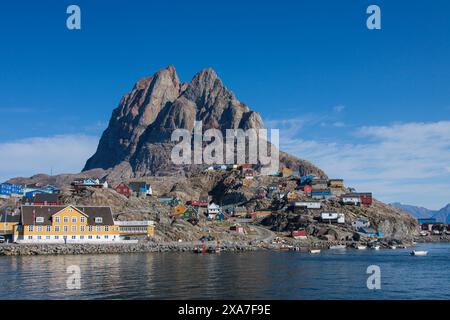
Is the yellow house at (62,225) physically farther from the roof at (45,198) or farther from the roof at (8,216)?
the roof at (45,198)

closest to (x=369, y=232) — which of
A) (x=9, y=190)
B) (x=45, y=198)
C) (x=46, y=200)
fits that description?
(x=46, y=200)

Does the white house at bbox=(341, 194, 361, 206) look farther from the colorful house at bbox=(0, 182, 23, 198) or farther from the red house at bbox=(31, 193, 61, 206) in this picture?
the colorful house at bbox=(0, 182, 23, 198)

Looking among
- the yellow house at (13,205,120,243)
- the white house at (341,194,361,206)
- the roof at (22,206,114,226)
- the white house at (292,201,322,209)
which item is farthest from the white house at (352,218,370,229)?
the yellow house at (13,205,120,243)

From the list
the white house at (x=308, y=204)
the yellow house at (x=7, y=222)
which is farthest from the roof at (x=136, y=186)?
the yellow house at (x=7, y=222)

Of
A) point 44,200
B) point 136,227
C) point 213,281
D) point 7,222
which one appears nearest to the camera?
point 213,281

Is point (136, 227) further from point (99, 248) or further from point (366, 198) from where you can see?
point (366, 198)

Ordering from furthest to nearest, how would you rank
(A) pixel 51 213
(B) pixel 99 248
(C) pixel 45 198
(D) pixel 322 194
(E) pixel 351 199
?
1. (D) pixel 322 194
2. (E) pixel 351 199
3. (C) pixel 45 198
4. (A) pixel 51 213
5. (B) pixel 99 248

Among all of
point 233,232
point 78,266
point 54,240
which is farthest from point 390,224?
point 78,266
